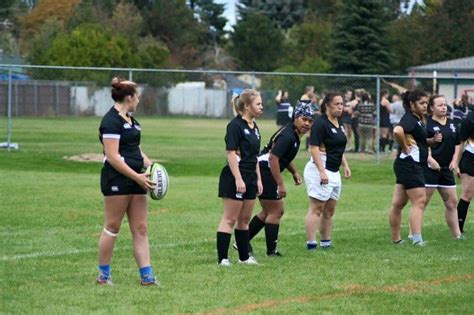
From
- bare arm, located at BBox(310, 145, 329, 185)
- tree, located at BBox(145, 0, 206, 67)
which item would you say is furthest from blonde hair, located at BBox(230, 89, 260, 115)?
tree, located at BBox(145, 0, 206, 67)

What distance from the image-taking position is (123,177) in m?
10.2

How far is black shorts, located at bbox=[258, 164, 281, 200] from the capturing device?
1278 centimetres

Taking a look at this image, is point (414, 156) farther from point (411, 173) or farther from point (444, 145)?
point (444, 145)

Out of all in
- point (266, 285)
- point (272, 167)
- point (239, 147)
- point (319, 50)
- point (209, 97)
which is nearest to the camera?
point (266, 285)

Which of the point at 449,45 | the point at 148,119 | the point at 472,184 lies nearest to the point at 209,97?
the point at 148,119

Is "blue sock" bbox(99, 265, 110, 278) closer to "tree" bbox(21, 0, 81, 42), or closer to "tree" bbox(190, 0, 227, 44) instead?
"tree" bbox(21, 0, 81, 42)

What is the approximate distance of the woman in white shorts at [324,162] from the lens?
13266mm

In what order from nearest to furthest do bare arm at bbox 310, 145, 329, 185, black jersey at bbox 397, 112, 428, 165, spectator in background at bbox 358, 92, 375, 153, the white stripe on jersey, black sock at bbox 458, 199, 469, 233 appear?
the white stripe on jersey → bare arm at bbox 310, 145, 329, 185 → black jersey at bbox 397, 112, 428, 165 → black sock at bbox 458, 199, 469, 233 → spectator in background at bbox 358, 92, 375, 153

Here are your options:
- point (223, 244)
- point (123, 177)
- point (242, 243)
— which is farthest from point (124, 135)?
point (242, 243)

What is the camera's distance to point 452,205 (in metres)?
14.9

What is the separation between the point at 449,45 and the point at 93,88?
34950 millimetres

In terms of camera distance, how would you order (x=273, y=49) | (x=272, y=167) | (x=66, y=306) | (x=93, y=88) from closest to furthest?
(x=66, y=306)
(x=272, y=167)
(x=93, y=88)
(x=273, y=49)

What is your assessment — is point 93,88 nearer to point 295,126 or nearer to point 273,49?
point 295,126

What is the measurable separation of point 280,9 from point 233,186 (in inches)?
4129
